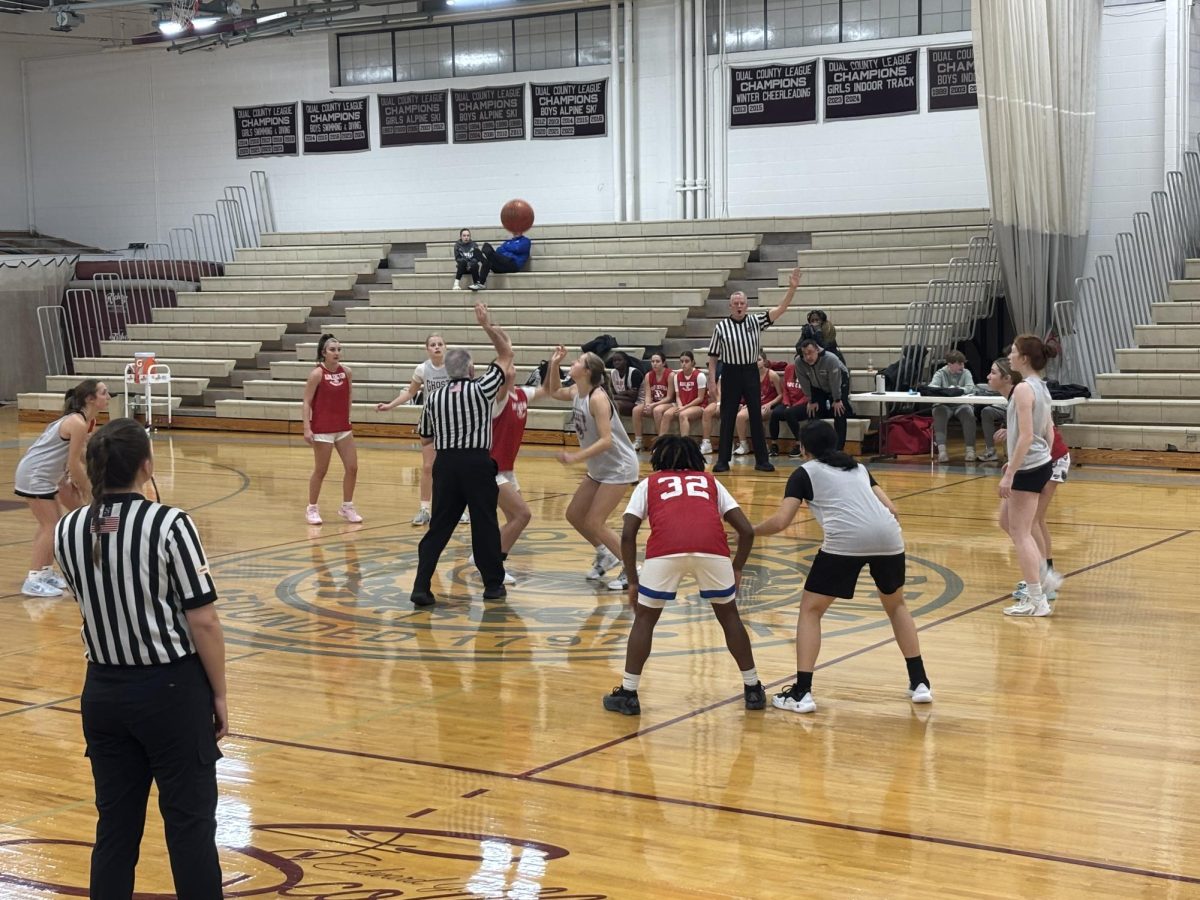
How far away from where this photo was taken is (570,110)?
25.0 meters

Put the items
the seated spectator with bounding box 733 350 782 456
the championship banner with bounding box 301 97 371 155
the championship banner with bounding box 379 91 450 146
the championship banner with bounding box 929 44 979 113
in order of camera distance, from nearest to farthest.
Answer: the seated spectator with bounding box 733 350 782 456 < the championship banner with bounding box 929 44 979 113 < the championship banner with bounding box 379 91 450 146 < the championship banner with bounding box 301 97 371 155

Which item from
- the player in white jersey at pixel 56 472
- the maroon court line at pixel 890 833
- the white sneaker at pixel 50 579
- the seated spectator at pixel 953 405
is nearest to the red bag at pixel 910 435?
the seated spectator at pixel 953 405

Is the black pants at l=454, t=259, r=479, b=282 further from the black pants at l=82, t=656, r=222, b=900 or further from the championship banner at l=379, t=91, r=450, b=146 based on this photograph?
the black pants at l=82, t=656, r=222, b=900

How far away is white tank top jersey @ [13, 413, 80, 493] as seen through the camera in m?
9.49

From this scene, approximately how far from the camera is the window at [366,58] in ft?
87.3

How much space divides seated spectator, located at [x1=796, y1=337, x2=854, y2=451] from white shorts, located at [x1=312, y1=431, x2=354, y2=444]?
588 centimetres

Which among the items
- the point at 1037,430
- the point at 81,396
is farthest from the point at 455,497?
the point at 1037,430

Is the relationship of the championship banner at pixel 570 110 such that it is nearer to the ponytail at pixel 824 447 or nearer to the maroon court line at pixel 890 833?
the ponytail at pixel 824 447

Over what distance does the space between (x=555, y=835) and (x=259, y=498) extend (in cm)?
991

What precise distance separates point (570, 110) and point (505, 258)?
143 inches

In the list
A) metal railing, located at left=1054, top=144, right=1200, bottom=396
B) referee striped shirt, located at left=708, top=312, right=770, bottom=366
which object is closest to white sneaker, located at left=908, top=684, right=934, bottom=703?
referee striped shirt, located at left=708, top=312, right=770, bottom=366

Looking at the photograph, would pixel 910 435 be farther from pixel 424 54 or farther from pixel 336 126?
pixel 336 126

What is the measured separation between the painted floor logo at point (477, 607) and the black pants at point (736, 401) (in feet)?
14.3

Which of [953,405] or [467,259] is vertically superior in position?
[467,259]
